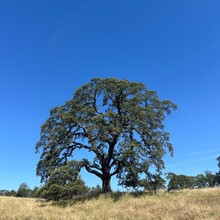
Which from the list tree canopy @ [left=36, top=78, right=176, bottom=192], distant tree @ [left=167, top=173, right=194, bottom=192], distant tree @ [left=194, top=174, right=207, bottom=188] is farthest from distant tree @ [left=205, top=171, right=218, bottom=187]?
tree canopy @ [left=36, top=78, right=176, bottom=192]

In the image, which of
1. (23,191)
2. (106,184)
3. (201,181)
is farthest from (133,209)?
(201,181)

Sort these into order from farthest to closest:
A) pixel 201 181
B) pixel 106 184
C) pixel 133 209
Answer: pixel 201 181 → pixel 106 184 → pixel 133 209

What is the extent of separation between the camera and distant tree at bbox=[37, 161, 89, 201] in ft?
75.2

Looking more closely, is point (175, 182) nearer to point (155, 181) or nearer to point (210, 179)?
point (155, 181)

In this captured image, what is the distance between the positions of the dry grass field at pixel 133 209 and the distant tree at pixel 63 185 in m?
0.95

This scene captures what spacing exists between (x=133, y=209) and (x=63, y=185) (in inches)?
269

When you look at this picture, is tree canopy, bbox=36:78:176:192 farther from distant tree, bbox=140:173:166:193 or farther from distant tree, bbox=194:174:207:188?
distant tree, bbox=194:174:207:188

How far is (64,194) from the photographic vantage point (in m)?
23.2

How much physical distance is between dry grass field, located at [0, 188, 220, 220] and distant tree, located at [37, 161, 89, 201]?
3.12 feet

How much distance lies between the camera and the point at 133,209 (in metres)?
19.5

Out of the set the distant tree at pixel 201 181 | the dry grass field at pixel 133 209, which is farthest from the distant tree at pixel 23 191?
the dry grass field at pixel 133 209

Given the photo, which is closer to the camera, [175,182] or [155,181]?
[155,181]

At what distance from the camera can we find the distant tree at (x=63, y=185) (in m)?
22.9

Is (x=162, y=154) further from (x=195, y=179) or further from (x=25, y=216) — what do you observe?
(x=195, y=179)
